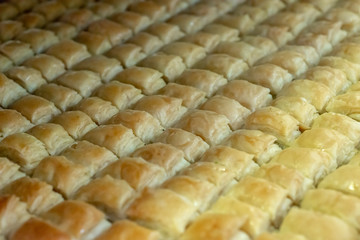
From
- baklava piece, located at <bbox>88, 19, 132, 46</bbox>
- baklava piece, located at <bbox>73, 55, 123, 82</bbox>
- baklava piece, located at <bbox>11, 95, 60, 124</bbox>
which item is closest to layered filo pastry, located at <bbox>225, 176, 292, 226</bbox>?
baklava piece, located at <bbox>11, 95, 60, 124</bbox>

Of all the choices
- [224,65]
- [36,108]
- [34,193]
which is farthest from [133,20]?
[34,193]

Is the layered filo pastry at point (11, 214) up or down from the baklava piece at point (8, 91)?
down

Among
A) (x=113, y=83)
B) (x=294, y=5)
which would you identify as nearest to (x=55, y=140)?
(x=113, y=83)

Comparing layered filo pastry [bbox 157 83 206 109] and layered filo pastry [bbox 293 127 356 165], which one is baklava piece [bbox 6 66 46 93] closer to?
layered filo pastry [bbox 157 83 206 109]

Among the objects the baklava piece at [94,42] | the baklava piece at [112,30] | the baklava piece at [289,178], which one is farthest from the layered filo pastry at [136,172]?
the baklava piece at [112,30]

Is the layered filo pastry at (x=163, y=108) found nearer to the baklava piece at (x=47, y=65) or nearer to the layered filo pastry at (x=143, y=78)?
the layered filo pastry at (x=143, y=78)

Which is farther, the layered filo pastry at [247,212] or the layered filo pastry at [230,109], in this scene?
the layered filo pastry at [230,109]
